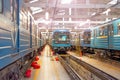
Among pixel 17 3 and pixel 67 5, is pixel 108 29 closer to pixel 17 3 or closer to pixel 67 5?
pixel 67 5

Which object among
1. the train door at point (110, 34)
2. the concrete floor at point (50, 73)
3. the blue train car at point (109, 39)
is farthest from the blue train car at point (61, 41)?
the concrete floor at point (50, 73)

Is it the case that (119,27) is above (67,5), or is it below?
below

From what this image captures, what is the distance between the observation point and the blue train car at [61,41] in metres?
29.5

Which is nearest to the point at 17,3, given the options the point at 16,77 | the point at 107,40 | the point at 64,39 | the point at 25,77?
the point at 16,77

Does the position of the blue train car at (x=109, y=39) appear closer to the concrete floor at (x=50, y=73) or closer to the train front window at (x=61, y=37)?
the concrete floor at (x=50, y=73)

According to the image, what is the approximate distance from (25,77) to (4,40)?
6894mm

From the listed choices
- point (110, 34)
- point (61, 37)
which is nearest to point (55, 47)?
point (61, 37)

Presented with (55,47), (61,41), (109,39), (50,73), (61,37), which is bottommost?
(50,73)

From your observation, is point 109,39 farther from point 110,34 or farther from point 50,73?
point 50,73

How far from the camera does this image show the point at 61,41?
29.9m

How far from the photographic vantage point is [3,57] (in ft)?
16.3

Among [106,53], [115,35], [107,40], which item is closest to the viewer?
[115,35]

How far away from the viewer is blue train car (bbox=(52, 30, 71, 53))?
2952 centimetres

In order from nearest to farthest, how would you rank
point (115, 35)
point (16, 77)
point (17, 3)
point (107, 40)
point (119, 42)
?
point (17, 3) → point (16, 77) → point (119, 42) → point (115, 35) → point (107, 40)
